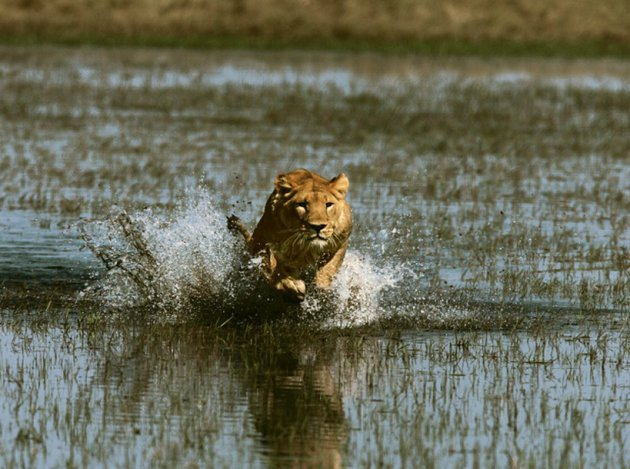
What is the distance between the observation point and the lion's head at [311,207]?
34.0 feet

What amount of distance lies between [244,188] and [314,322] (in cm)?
717

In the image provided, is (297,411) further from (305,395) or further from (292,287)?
(292,287)

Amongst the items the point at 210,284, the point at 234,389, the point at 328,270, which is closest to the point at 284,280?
the point at 328,270

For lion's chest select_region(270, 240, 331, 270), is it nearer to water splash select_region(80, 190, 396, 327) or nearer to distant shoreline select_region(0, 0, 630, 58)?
water splash select_region(80, 190, 396, 327)

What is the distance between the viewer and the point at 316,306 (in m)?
11.2

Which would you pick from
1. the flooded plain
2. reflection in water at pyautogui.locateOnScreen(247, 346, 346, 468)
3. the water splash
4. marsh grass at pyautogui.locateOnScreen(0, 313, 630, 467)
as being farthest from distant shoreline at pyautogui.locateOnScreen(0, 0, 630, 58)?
reflection in water at pyautogui.locateOnScreen(247, 346, 346, 468)

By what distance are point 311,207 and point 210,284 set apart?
1.76 metres

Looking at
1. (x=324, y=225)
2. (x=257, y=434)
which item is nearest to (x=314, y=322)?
(x=324, y=225)

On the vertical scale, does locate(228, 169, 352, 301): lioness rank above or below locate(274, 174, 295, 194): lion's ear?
below

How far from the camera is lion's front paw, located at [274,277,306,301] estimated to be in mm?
10695

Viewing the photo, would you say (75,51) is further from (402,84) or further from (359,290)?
(359,290)

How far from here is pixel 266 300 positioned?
11.4m

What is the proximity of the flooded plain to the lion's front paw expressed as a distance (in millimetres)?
311

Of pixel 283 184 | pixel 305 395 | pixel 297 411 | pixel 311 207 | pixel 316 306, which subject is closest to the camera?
pixel 297 411
